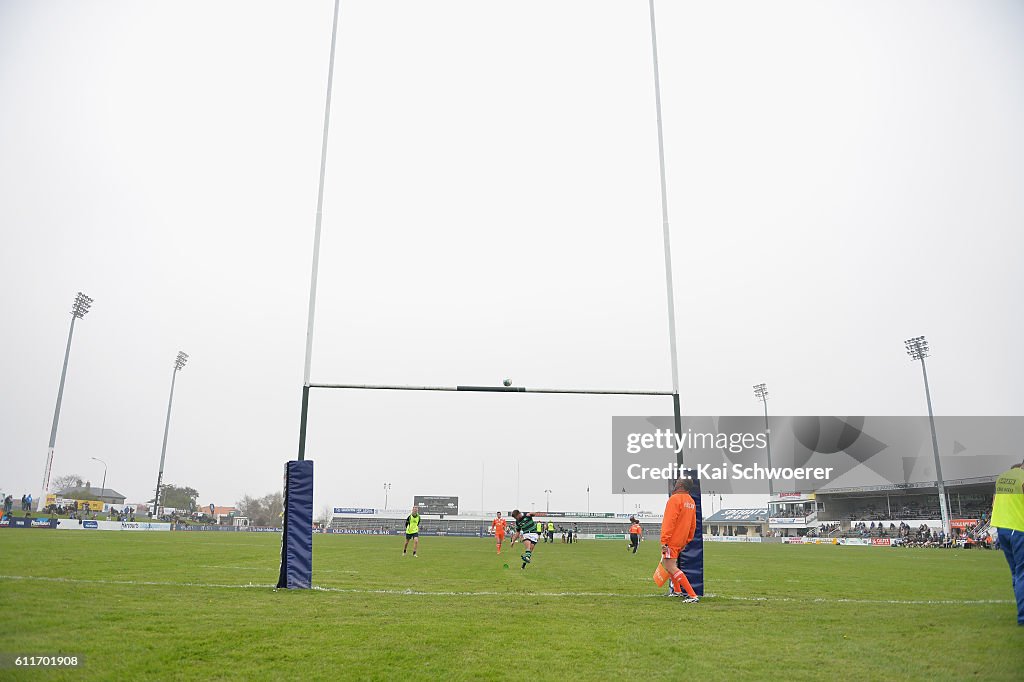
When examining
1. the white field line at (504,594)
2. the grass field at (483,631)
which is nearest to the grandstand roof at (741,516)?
the white field line at (504,594)

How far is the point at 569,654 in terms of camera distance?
5574mm

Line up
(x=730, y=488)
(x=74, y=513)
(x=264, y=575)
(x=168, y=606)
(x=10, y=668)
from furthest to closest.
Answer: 1. (x=730, y=488)
2. (x=74, y=513)
3. (x=264, y=575)
4. (x=168, y=606)
5. (x=10, y=668)

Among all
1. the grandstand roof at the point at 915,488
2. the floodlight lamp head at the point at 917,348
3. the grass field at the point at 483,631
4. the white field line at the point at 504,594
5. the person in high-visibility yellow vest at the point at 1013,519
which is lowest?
the white field line at the point at 504,594

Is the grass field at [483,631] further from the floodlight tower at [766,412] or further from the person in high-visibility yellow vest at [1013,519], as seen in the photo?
the floodlight tower at [766,412]

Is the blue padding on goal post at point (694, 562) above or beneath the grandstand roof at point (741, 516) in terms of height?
above

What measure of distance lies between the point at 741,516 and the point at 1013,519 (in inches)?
3565

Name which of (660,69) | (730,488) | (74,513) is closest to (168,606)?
(660,69)

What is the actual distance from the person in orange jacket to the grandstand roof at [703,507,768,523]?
7856 centimetres

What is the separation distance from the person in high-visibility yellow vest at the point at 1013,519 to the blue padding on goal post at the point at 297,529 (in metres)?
9.42

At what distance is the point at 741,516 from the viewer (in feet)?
297

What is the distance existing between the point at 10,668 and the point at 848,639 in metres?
7.46

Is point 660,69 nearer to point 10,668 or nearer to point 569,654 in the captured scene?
point 569,654

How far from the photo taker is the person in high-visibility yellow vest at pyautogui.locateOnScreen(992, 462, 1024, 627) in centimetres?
723

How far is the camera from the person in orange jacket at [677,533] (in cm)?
938
